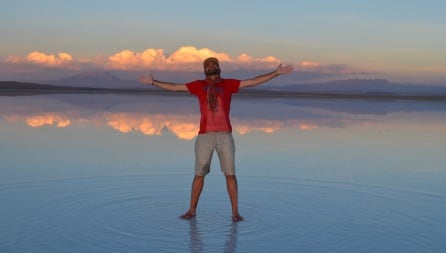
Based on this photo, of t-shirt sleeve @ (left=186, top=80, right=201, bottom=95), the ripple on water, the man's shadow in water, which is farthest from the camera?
t-shirt sleeve @ (left=186, top=80, right=201, bottom=95)

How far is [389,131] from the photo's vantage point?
1817 cm

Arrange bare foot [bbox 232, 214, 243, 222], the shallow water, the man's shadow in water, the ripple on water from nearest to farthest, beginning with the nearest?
the man's shadow in water → the ripple on water → the shallow water → bare foot [bbox 232, 214, 243, 222]

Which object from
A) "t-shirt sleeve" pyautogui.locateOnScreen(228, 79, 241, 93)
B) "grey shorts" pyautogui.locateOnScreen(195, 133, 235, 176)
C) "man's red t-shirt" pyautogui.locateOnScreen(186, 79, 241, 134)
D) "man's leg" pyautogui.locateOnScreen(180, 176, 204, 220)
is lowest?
"man's leg" pyautogui.locateOnScreen(180, 176, 204, 220)

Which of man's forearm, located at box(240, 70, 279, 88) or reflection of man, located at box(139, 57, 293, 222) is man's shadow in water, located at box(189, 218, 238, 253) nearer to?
reflection of man, located at box(139, 57, 293, 222)

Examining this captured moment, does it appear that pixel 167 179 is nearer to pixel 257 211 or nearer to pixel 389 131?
pixel 257 211

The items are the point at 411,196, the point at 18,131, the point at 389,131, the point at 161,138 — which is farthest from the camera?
the point at 389,131

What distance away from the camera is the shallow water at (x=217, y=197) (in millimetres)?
5508

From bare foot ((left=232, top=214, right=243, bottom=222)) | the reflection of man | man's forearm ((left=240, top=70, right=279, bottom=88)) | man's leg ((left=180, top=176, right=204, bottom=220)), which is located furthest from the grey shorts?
man's forearm ((left=240, top=70, right=279, bottom=88))

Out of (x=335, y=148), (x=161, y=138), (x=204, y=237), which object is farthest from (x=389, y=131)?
(x=204, y=237)

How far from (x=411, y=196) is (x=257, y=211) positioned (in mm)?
2242

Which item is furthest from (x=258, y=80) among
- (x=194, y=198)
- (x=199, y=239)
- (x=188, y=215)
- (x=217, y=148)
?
(x=199, y=239)

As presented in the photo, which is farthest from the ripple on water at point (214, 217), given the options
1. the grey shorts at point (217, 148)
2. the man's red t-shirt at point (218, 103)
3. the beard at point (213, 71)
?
the beard at point (213, 71)

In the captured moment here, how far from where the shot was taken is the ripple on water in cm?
540

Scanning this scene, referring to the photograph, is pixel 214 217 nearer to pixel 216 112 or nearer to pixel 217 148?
pixel 217 148
